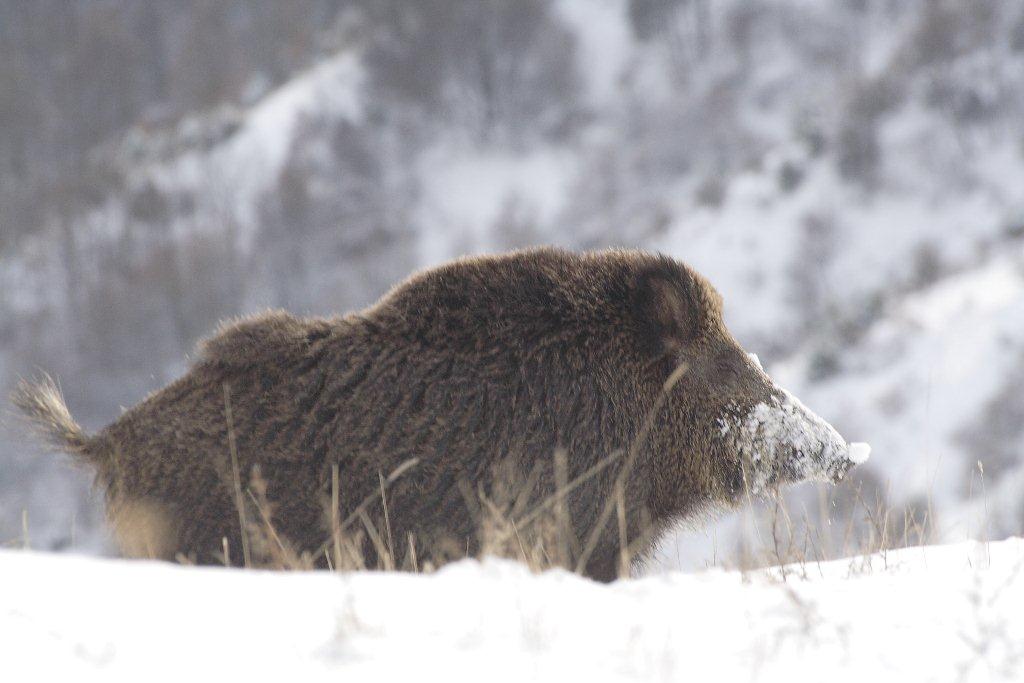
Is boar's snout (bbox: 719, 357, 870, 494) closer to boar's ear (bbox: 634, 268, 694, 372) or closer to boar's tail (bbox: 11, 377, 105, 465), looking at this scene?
boar's ear (bbox: 634, 268, 694, 372)

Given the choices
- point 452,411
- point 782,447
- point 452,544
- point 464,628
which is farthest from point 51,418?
point 782,447

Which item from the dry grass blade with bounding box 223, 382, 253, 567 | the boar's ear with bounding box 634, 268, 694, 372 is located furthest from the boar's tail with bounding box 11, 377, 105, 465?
the boar's ear with bounding box 634, 268, 694, 372

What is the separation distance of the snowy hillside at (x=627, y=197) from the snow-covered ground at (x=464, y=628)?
59.7 feet

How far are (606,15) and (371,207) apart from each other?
18200 mm

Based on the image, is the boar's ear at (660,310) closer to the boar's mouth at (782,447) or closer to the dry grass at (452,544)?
the boar's mouth at (782,447)

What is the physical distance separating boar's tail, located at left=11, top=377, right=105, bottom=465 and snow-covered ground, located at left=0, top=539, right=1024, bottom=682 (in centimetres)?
146

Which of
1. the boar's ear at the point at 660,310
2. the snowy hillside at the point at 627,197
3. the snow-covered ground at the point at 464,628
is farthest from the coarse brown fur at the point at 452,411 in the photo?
the snowy hillside at the point at 627,197

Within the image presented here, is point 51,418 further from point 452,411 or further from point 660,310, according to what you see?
point 660,310

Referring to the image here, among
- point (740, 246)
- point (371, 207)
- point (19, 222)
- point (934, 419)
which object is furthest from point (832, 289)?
point (19, 222)

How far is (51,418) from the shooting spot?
450 cm

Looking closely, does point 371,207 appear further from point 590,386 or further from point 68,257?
point 590,386

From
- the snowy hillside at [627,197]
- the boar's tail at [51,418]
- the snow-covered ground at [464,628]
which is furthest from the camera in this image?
the snowy hillside at [627,197]

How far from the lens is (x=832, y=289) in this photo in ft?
108

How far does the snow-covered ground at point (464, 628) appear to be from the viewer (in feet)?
7.32
